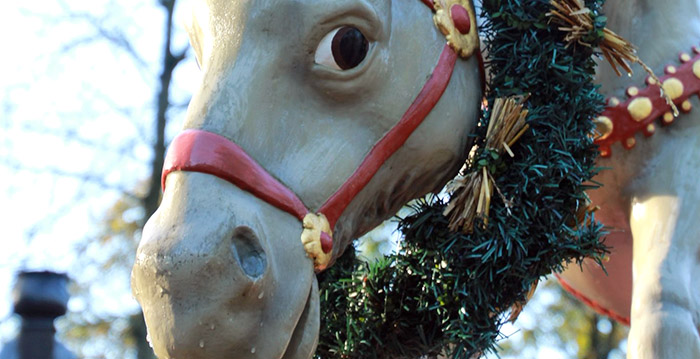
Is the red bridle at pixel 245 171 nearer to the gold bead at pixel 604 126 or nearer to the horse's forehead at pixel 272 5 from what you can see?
the horse's forehead at pixel 272 5

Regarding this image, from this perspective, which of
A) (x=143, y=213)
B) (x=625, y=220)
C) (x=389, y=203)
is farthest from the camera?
(x=143, y=213)

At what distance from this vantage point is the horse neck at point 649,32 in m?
3.16

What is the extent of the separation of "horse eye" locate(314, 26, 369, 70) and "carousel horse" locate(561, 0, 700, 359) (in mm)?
808

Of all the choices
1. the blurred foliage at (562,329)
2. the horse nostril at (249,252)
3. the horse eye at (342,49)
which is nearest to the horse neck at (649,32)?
the horse eye at (342,49)

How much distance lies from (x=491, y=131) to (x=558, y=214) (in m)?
0.27

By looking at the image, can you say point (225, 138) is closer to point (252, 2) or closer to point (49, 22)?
point (252, 2)

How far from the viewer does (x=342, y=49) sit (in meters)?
2.40

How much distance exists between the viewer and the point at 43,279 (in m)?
2.66

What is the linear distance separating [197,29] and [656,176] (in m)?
1.39

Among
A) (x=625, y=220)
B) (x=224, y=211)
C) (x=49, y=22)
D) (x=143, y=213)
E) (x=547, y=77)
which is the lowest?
(x=143, y=213)

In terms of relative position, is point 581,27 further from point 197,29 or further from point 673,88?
point 197,29

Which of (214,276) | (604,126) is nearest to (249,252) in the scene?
(214,276)

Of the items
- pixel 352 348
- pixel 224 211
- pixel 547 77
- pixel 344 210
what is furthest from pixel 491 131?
pixel 224 211

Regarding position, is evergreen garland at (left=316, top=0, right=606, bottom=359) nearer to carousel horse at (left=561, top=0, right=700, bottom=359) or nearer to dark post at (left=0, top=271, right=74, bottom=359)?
carousel horse at (left=561, top=0, right=700, bottom=359)
